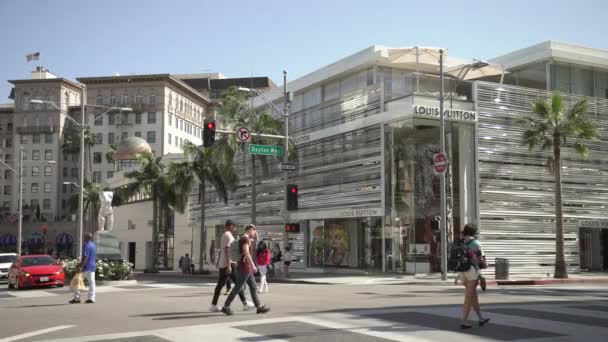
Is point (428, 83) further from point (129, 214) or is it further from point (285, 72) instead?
point (129, 214)

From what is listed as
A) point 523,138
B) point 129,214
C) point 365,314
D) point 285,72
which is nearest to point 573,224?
point 523,138

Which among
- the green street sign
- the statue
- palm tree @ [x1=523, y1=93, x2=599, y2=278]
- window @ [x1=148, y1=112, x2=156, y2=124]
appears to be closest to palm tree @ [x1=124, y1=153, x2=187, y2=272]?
the statue

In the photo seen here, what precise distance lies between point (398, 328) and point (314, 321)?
5.55 feet

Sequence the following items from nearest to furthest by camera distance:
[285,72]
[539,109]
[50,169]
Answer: [539,109], [285,72], [50,169]

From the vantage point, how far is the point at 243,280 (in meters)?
13.4

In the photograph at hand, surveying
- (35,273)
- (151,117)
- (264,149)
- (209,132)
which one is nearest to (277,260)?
(264,149)

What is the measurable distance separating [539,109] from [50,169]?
101 meters

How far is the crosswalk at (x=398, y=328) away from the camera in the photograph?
32.9 feet

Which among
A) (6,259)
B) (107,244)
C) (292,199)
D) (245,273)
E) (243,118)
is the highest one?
(243,118)

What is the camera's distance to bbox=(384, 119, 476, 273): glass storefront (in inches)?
1342

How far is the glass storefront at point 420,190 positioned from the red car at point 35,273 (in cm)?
1616

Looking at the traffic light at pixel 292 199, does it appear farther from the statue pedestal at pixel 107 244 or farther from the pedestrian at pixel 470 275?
the pedestrian at pixel 470 275

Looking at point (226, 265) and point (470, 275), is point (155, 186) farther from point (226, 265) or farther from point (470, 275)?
point (470, 275)

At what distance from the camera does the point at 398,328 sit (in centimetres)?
1084
